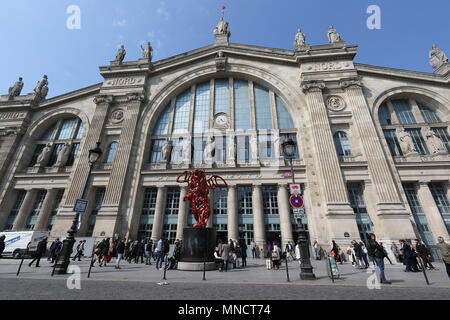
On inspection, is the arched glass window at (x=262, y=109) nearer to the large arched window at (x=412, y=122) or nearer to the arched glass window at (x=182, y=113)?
the arched glass window at (x=182, y=113)

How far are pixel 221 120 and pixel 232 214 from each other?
36.2ft

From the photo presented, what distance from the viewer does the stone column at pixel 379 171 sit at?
1529cm

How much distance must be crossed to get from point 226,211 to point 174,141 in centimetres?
998

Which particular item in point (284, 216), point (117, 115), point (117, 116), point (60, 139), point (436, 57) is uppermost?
point (436, 57)

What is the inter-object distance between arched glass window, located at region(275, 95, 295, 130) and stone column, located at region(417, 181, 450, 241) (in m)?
12.6

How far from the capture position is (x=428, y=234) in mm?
16328

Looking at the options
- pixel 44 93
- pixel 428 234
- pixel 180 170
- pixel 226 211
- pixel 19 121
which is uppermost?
pixel 44 93

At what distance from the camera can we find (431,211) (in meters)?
16.7

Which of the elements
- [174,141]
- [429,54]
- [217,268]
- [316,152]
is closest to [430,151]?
[316,152]

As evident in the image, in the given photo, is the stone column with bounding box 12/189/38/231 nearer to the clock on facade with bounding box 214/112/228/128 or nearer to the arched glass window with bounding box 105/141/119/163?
the arched glass window with bounding box 105/141/119/163

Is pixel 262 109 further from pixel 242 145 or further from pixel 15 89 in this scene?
pixel 15 89

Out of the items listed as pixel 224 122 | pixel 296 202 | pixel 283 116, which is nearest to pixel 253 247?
pixel 296 202

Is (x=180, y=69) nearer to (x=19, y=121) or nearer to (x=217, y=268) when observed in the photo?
(x=19, y=121)
